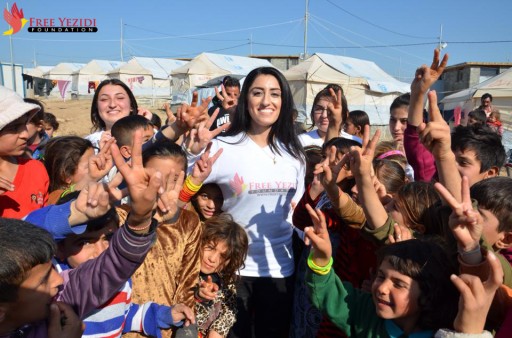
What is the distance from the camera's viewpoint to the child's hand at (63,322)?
134cm

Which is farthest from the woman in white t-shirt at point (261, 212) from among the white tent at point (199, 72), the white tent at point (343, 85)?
the white tent at point (199, 72)

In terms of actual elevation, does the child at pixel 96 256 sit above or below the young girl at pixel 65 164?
below

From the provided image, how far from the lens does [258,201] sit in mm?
2586

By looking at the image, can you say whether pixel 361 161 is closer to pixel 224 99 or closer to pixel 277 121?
pixel 277 121

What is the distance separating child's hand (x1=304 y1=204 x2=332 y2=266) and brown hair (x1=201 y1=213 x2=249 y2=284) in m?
0.85

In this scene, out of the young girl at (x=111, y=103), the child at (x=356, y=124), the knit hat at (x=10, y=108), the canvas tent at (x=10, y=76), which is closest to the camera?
the knit hat at (x=10, y=108)

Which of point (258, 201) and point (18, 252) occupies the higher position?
point (18, 252)

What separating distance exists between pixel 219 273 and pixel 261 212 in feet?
1.50

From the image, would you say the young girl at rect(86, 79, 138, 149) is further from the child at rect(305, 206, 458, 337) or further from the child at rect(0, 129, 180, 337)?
the child at rect(305, 206, 458, 337)

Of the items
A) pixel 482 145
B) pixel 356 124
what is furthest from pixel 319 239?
pixel 356 124

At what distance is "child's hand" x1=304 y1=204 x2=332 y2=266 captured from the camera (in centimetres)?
173

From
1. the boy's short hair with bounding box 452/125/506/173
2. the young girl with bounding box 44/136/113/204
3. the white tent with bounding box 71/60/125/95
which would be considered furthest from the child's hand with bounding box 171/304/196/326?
the white tent with bounding box 71/60/125/95

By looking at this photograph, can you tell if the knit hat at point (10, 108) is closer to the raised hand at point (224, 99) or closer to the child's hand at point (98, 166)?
the child's hand at point (98, 166)

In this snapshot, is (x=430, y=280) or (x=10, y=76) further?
(x=10, y=76)
